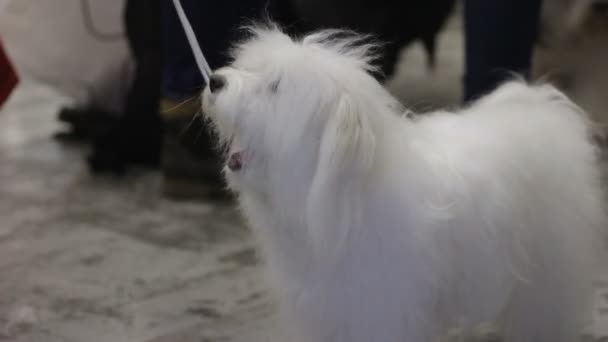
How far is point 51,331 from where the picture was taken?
191 cm

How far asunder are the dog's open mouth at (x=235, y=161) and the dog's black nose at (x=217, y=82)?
107mm

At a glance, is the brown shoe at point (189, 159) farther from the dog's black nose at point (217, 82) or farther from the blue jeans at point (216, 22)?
the dog's black nose at point (217, 82)

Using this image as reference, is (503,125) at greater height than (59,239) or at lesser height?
greater

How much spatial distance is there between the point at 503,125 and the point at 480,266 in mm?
276

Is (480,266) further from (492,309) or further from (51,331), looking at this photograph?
(51,331)

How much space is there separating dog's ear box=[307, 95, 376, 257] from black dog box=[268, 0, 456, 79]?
1302 mm

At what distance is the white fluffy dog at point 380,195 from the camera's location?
1.34 m

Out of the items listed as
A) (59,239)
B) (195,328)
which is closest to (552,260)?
(195,328)

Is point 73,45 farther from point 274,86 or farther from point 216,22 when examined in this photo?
point 274,86

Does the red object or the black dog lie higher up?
the black dog

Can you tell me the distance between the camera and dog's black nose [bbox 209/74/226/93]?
1.36 m

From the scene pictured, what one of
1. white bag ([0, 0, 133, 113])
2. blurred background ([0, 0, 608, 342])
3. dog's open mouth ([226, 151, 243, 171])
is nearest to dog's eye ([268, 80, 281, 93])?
dog's open mouth ([226, 151, 243, 171])

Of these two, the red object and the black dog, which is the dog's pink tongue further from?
the black dog

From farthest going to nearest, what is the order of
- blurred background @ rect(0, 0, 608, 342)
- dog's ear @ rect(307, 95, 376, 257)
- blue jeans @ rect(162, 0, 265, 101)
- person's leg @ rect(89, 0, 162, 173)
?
person's leg @ rect(89, 0, 162, 173)
blue jeans @ rect(162, 0, 265, 101)
blurred background @ rect(0, 0, 608, 342)
dog's ear @ rect(307, 95, 376, 257)
